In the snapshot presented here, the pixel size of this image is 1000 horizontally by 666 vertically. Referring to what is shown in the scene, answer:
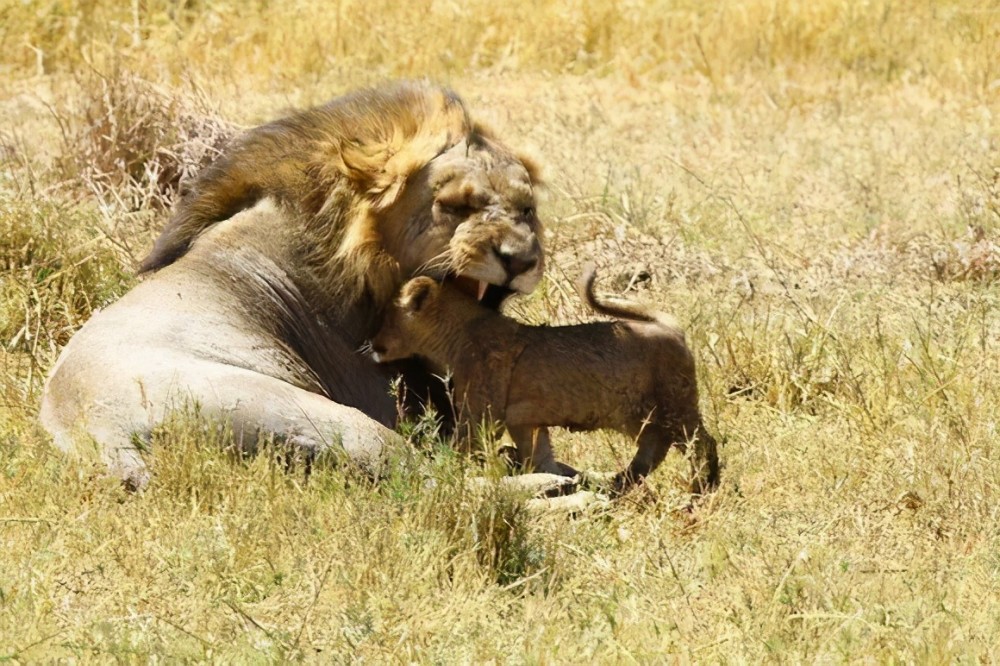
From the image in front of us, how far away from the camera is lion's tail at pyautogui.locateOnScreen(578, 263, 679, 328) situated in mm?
5730

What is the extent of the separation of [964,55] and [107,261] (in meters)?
7.83

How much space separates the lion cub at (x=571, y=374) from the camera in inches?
223

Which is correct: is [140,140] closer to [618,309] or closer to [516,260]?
[516,260]

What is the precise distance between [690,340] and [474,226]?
5.59ft

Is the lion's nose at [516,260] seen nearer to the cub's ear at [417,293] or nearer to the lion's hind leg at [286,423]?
the cub's ear at [417,293]

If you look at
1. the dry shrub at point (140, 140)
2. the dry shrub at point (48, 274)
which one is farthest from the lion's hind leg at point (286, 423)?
the dry shrub at point (140, 140)

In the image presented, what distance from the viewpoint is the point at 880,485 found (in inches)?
218

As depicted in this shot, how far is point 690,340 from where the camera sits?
23.4 ft

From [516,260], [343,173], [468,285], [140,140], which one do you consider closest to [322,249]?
[343,173]

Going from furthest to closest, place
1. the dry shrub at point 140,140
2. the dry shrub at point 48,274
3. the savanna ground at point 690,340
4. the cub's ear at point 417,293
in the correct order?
the dry shrub at point 140,140 → the dry shrub at point 48,274 → the cub's ear at point 417,293 → the savanna ground at point 690,340

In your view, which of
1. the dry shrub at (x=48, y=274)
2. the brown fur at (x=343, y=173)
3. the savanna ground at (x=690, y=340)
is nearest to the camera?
the savanna ground at (x=690, y=340)

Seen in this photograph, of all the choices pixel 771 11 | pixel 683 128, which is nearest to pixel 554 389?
pixel 683 128

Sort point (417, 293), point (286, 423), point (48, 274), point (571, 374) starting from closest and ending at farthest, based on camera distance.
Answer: point (286, 423) → point (571, 374) → point (417, 293) → point (48, 274)

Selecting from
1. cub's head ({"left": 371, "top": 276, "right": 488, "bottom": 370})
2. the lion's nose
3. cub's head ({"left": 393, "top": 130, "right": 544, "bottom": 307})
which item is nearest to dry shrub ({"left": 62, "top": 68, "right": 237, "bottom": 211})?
cub's head ({"left": 393, "top": 130, "right": 544, "bottom": 307})
